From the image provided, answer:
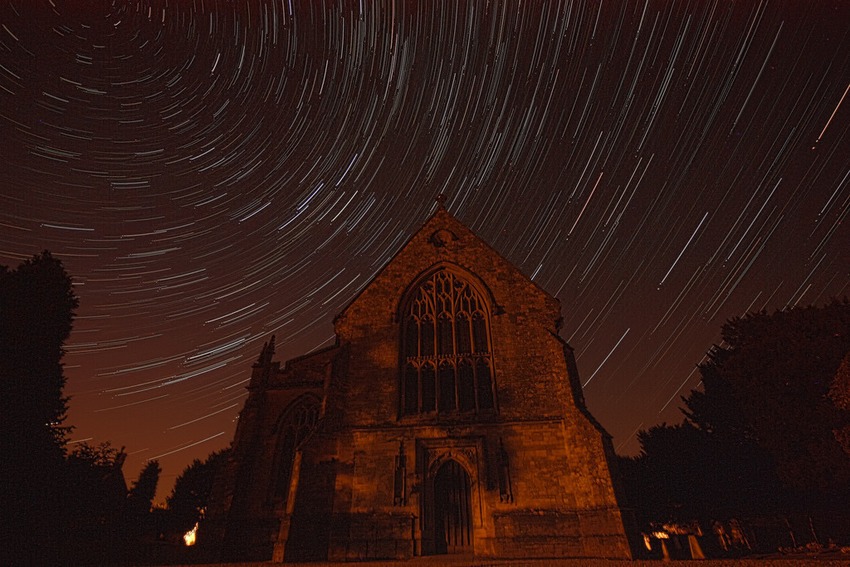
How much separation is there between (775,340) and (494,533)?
16638mm

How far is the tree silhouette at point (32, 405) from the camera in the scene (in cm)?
1544

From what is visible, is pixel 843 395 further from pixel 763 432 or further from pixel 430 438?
pixel 430 438

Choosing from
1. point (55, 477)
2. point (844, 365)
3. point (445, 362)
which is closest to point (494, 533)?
point (445, 362)

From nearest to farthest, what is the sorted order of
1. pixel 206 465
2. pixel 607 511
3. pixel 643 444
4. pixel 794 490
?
pixel 607 511
pixel 794 490
pixel 643 444
pixel 206 465

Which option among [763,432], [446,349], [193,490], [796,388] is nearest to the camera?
[446,349]

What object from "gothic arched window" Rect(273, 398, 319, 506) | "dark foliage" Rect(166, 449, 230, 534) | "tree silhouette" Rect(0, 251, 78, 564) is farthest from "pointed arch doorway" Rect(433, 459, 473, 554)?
"dark foliage" Rect(166, 449, 230, 534)

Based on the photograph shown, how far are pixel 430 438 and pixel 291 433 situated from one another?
712 centimetres

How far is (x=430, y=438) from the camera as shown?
645 inches

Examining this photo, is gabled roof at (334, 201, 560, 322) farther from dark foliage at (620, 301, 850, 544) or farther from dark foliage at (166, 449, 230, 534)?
dark foliage at (166, 449, 230, 534)

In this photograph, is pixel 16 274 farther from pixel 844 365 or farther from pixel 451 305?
pixel 844 365

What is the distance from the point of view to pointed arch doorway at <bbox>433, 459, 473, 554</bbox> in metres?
15.2

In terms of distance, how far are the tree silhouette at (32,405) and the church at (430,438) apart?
5.69m

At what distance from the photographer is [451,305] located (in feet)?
65.0

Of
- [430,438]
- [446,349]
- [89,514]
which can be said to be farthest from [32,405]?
[446,349]
